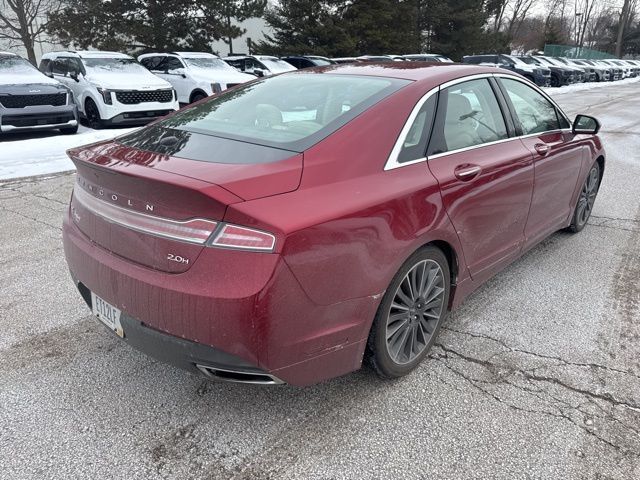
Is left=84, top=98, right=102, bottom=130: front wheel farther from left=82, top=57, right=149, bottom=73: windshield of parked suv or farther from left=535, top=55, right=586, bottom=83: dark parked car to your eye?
left=535, top=55, right=586, bottom=83: dark parked car

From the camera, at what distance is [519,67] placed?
26484 mm

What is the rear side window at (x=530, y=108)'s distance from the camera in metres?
3.64

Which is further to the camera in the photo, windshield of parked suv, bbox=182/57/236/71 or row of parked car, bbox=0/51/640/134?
windshield of parked suv, bbox=182/57/236/71

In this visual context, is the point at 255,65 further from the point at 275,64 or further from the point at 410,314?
the point at 410,314

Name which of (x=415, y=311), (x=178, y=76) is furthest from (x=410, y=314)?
(x=178, y=76)

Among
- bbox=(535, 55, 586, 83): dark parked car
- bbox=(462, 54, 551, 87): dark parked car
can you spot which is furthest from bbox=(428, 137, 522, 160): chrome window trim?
bbox=(535, 55, 586, 83): dark parked car

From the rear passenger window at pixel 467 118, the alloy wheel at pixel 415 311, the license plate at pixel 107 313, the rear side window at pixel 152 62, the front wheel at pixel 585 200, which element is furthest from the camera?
the rear side window at pixel 152 62

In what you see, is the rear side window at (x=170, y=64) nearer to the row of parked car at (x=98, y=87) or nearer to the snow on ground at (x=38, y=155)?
the row of parked car at (x=98, y=87)

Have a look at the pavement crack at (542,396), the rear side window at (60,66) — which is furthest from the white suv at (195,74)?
the pavement crack at (542,396)

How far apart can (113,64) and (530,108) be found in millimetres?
11373

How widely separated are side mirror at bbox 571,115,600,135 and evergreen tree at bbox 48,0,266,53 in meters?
22.3

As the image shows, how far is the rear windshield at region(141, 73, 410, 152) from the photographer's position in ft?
8.22

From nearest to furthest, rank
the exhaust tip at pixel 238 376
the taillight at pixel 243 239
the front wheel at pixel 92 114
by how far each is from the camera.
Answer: the taillight at pixel 243 239 → the exhaust tip at pixel 238 376 → the front wheel at pixel 92 114

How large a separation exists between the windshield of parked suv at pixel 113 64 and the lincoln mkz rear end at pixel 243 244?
11.0 meters
